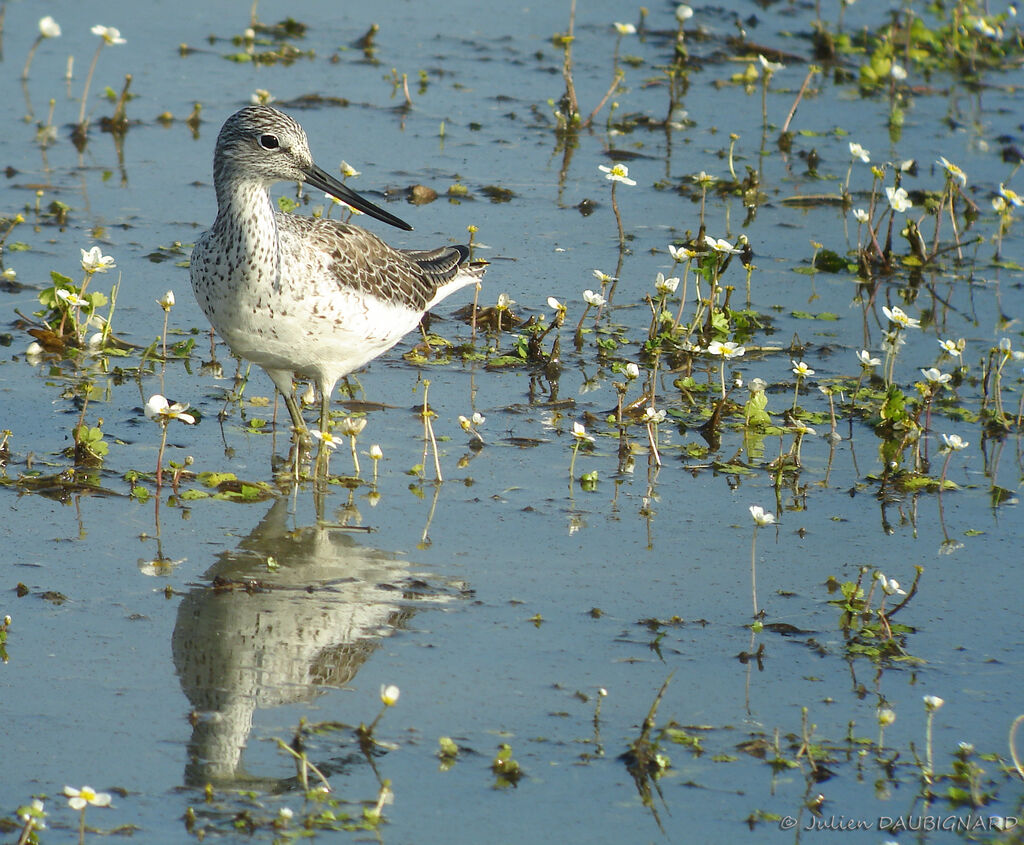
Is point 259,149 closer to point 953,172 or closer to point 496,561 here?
point 496,561

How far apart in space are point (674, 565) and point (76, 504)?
2748 mm

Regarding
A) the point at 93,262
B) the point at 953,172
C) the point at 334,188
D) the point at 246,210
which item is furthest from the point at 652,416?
the point at 953,172

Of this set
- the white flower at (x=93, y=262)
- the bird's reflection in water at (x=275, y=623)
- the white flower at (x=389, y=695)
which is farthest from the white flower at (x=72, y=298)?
the white flower at (x=389, y=695)

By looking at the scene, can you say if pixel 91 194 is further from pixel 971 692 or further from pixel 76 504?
pixel 971 692

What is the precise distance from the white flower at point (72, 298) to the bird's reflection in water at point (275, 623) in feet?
6.10

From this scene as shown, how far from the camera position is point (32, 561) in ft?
19.6

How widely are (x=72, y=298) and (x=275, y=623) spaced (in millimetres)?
2881

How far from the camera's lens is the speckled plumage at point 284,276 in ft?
22.8

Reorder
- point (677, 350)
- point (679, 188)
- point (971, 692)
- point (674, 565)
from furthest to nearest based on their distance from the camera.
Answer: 1. point (679, 188)
2. point (677, 350)
3. point (674, 565)
4. point (971, 692)

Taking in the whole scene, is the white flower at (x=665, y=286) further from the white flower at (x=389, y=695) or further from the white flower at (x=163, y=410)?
the white flower at (x=389, y=695)

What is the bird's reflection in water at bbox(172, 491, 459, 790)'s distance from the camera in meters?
4.95

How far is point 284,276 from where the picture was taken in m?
6.98

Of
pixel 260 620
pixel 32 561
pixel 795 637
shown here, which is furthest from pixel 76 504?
pixel 795 637

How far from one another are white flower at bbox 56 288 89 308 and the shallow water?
40 cm
